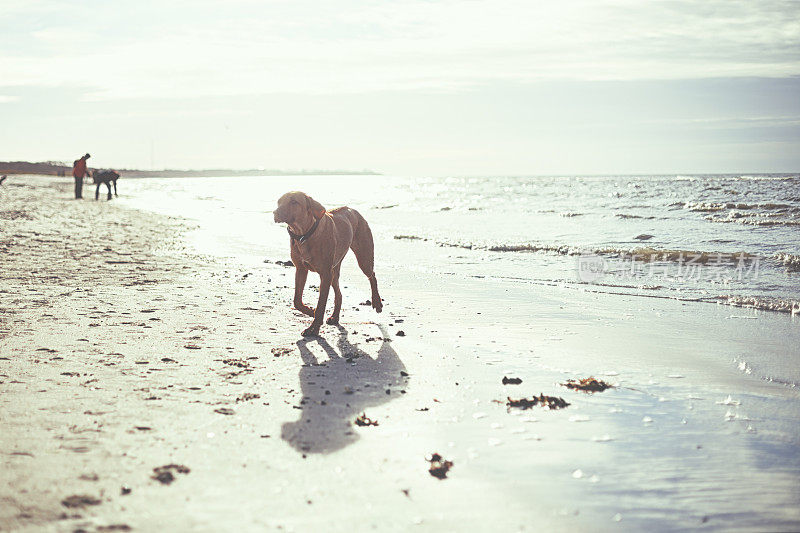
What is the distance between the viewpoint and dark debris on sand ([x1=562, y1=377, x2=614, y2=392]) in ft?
14.1

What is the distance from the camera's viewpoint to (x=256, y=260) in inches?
460

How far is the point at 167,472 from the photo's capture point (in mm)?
2859

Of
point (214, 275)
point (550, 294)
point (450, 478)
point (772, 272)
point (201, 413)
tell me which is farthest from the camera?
point (772, 272)

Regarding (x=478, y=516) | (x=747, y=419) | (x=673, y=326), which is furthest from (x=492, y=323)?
(x=478, y=516)

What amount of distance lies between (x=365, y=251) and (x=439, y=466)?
424 centimetres

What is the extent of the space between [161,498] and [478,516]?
4.28 feet

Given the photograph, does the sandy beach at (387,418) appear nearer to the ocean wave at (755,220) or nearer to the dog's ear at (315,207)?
the dog's ear at (315,207)

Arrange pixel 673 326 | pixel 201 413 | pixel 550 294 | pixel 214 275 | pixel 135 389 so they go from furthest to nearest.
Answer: pixel 214 275
pixel 550 294
pixel 673 326
pixel 135 389
pixel 201 413

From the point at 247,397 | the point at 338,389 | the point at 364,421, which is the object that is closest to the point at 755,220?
the point at 338,389

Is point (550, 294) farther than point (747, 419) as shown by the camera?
Yes

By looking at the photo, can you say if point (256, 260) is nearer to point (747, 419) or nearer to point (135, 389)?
point (135, 389)

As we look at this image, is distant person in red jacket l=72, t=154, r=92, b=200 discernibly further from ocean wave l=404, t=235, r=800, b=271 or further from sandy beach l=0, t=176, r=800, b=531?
sandy beach l=0, t=176, r=800, b=531

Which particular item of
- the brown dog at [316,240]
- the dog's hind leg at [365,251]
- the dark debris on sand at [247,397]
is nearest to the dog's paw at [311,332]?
the brown dog at [316,240]

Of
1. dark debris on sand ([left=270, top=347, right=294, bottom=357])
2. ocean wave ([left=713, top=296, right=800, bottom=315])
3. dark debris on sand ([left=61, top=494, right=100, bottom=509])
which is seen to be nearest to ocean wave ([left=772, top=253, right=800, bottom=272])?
ocean wave ([left=713, top=296, right=800, bottom=315])
